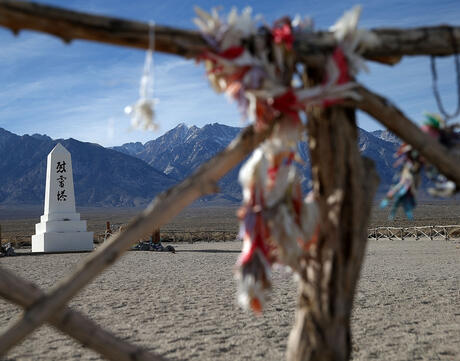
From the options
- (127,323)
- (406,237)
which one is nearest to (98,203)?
(406,237)

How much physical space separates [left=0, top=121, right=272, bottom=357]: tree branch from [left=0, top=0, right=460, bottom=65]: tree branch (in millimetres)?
534

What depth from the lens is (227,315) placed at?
681 centimetres

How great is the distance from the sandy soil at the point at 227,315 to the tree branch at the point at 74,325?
8.85 ft

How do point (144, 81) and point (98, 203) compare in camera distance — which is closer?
point (144, 81)

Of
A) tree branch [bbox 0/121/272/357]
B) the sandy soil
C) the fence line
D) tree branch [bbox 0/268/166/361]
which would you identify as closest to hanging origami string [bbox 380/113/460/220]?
tree branch [bbox 0/121/272/357]

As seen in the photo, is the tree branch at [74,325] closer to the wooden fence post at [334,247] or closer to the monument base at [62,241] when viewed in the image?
the wooden fence post at [334,247]

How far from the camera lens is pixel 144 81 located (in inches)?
86.5

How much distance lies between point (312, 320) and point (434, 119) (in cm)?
124

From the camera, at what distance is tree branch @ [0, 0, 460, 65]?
197 centimetres

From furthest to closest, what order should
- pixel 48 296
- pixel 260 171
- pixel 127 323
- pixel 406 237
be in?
pixel 406 237 < pixel 127 323 < pixel 260 171 < pixel 48 296

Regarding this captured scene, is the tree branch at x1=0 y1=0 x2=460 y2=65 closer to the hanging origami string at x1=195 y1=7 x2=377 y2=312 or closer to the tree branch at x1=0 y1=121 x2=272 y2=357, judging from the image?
the hanging origami string at x1=195 y1=7 x2=377 y2=312

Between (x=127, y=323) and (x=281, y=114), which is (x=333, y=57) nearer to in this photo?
(x=281, y=114)

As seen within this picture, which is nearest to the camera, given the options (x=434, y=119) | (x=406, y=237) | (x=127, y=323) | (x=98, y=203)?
(x=434, y=119)

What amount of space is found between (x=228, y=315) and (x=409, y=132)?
495cm
